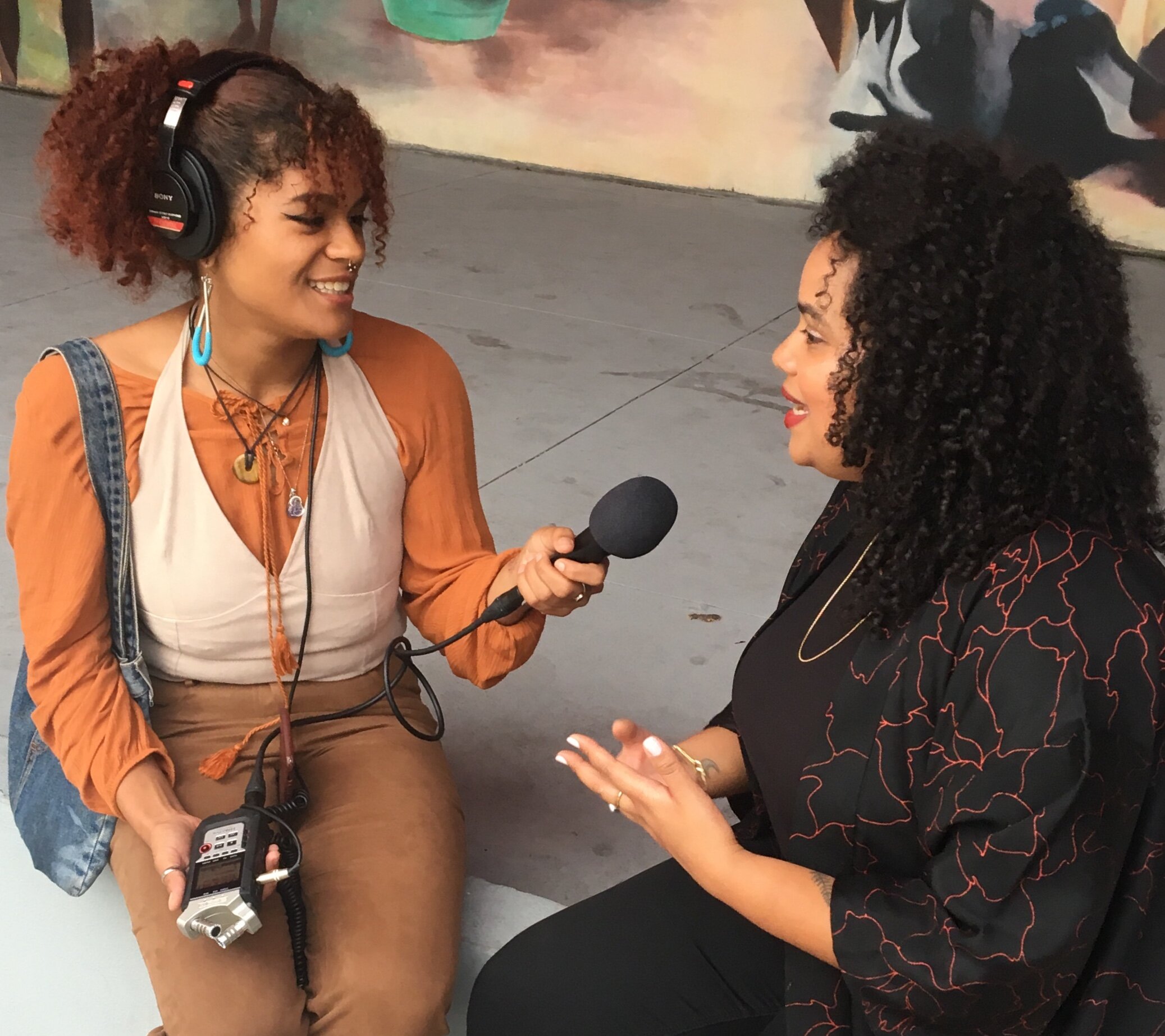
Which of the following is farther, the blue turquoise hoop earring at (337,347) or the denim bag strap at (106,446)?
the blue turquoise hoop earring at (337,347)

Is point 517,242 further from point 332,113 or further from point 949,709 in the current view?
point 949,709

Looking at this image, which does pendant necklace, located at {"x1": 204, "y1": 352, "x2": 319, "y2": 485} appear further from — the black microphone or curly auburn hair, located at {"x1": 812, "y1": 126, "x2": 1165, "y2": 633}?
curly auburn hair, located at {"x1": 812, "y1": 126, "x2": 1165, "y2": 633}

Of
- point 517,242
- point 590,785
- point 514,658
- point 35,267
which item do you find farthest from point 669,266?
point 590,785

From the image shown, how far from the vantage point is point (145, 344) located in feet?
5.28

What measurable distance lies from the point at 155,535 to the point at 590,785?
0.63 m

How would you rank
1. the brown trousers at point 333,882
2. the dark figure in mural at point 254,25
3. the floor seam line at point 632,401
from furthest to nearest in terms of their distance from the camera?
1. the dark figure in mural at point 254,25
2. the floor seam line at point 632,401
3. the brown trousers at point 333,882

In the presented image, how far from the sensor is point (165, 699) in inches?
66.6

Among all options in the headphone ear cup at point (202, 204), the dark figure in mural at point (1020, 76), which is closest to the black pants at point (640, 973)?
the headphone ear cup at point (202, 204)

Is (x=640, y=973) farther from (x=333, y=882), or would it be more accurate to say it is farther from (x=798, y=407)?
(x=798, y=407)

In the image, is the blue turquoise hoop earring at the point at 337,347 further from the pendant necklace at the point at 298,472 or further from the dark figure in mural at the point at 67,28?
the dark figure in mural at the point at 67,28

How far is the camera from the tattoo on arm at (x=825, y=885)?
1183 millimetres

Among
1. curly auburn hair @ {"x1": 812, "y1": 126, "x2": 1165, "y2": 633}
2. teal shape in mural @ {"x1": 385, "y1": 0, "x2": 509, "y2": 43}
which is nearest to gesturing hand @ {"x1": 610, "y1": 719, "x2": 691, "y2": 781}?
curly auburn hair @ {"x1": 812, "y1": 126, "x2": 1165, "y2": 633}

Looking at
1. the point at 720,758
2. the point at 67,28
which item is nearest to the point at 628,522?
the point at 720,758

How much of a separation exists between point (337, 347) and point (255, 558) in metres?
0.28
